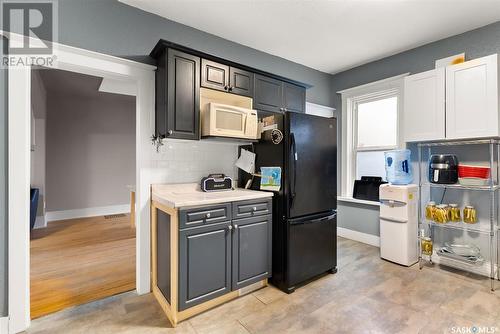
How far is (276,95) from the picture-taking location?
2939 mm

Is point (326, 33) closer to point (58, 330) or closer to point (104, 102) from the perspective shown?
point (58, 330)

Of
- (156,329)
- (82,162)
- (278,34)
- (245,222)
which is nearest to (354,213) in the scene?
(245,222)

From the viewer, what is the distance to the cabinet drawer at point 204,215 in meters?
1.87

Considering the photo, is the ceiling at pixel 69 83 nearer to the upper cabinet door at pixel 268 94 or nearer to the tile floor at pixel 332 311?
the upper cabinet door at pixel 268 94

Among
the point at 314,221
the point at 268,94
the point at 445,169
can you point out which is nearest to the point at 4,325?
the point at 314,221

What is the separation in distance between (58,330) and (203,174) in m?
1.71

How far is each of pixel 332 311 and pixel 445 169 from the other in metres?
1.97

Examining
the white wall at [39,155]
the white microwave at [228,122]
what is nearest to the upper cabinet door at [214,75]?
the white microwave at [228,122]

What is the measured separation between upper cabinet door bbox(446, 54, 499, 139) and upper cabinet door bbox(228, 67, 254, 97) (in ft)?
7.08

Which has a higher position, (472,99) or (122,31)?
(122,31)

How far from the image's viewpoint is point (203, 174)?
9.07ft

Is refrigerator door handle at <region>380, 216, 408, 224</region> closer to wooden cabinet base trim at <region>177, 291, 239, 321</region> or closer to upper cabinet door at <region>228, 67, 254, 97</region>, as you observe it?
wooden cabinet base trim at <region>177, 291, 239, 321</region>

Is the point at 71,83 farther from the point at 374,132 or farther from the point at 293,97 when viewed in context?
the point at 374,132

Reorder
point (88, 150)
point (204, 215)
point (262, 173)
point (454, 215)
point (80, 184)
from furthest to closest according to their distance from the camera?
point (88, 150) → point (80, 184) → point (454, 215) → point (262, 173) → point (204, 215)
